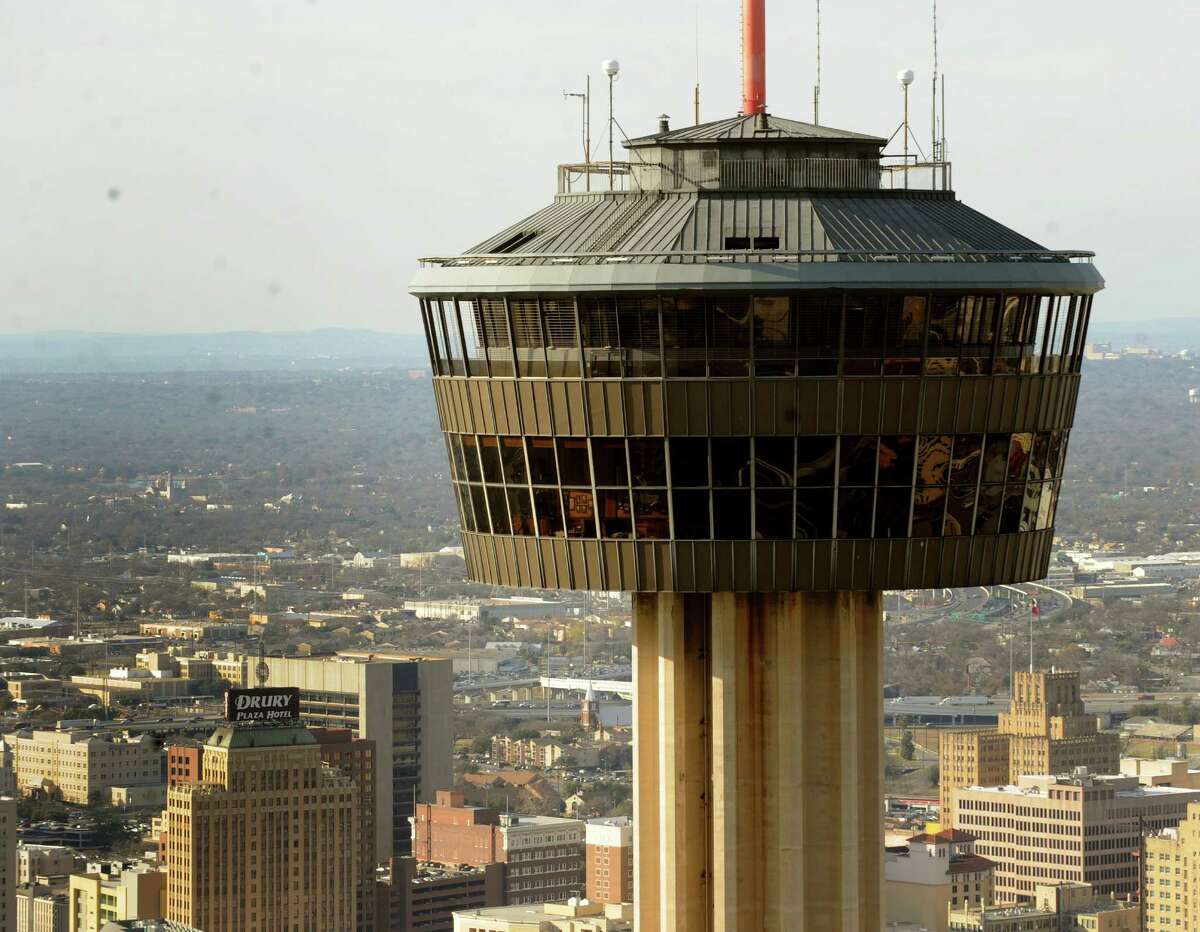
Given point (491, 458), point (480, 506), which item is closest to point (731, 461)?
point (491, 458)

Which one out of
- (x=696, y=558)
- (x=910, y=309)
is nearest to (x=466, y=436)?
(x=696, y=558)

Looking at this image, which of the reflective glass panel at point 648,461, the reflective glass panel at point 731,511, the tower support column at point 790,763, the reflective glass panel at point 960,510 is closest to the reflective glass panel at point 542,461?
the reflective glass panel at point 648,461

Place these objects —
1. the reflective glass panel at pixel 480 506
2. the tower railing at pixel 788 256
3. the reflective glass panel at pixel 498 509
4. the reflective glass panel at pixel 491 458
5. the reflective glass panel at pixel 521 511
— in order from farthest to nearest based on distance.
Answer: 1. the reflective glass panel at pixel 480 506
2. the reflective glass panel at pixel 498 509
3. the reflective glass panel at pixel 491 458
4. the reflective glass panel at pixel 521 511
5. the tower railing at pixel 788 256

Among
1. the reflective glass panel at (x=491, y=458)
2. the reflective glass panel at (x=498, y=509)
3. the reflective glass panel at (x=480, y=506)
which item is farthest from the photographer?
the reflective glass panel at (x=480, y=506)

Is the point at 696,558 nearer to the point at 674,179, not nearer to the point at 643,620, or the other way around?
the point at 643,620

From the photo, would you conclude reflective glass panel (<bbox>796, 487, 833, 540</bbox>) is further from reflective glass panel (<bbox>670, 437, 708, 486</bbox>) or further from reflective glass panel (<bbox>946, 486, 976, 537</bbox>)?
reflective glass panel (<bbox>946, 486, 976, 537</bbox>)

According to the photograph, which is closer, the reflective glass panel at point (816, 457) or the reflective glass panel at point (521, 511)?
the reflective glass panel at point (816, 457)

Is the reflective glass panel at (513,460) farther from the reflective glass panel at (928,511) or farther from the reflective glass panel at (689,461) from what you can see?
the reflective glass panel at (928,511)
